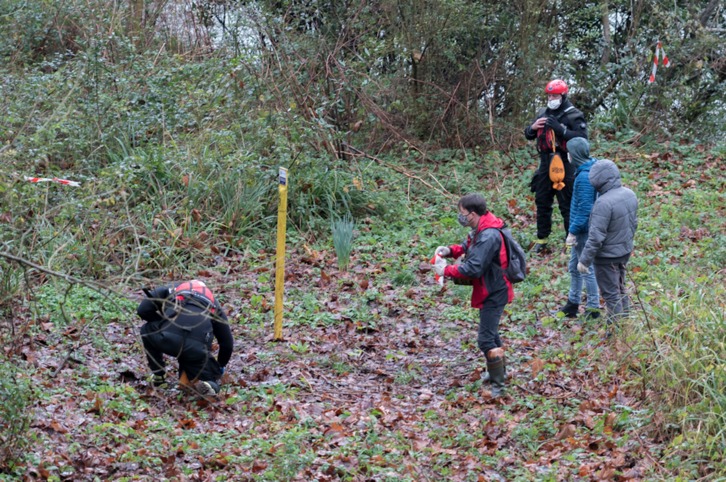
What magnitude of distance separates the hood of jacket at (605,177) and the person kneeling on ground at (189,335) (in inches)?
146

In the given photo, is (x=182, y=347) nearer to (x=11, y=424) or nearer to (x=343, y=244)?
(x=11, y=424)

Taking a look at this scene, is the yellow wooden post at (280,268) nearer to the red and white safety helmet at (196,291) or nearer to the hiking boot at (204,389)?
the red and white safety helmet at (196,291)

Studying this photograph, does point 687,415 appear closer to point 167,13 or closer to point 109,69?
point 109,69

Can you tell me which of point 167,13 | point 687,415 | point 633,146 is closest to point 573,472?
point 687,415

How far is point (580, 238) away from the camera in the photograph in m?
8.86

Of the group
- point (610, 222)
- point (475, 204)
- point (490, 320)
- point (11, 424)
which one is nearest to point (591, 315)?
point (610, 222)

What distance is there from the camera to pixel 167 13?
1678 cm

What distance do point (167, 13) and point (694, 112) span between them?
34.5ft

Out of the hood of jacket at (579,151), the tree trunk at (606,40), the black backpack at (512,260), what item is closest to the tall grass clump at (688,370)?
the black backpack at (512,260)

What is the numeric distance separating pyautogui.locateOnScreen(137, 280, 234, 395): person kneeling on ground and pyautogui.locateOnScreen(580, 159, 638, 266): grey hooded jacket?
11.3 ft

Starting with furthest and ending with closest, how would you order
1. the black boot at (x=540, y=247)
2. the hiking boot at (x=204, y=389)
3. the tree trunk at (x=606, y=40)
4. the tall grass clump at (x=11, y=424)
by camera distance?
the tree trunk at (x=606, y=40)
the black boot at (x=540, y=247)
the hiking boot at (x=204, y=389)
the tall grass clump at (x=11, y=424)

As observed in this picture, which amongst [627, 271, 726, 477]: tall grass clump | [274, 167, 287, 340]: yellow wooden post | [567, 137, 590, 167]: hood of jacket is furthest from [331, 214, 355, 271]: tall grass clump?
[627, 271, 726, 477]: tall grass clump

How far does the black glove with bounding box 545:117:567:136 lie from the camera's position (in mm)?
10742

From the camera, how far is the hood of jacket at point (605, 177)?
26.3ft
